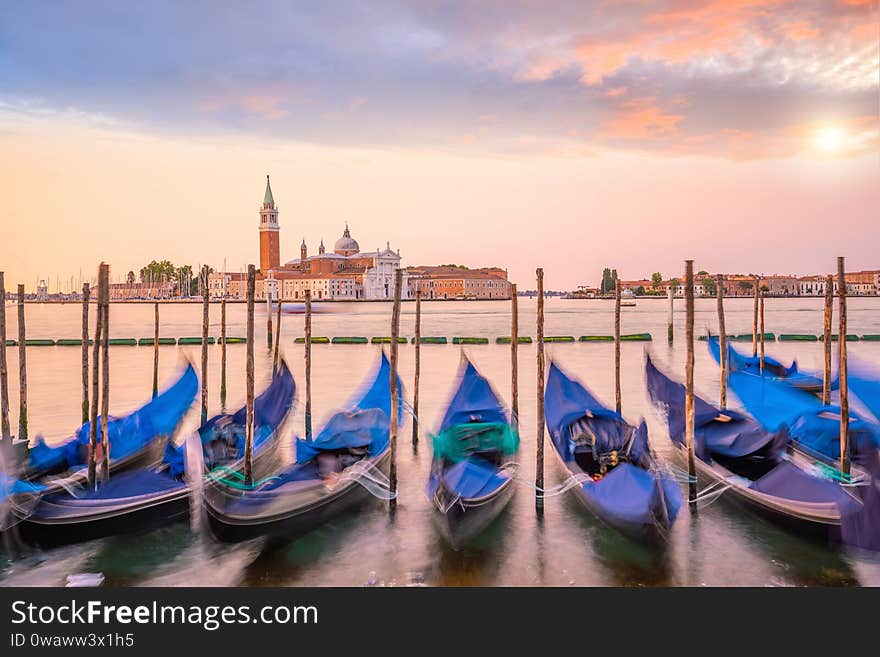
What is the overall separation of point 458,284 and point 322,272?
14.6 m

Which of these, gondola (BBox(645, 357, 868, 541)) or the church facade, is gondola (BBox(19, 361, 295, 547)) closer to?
gondola (BBox(645, 357, 868, 541))

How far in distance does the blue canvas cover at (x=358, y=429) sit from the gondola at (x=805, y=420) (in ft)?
8.76

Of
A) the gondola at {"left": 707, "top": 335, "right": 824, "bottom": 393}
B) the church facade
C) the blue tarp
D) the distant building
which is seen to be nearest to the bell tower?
the church facade

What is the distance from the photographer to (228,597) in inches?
119

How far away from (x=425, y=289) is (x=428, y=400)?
66908mm

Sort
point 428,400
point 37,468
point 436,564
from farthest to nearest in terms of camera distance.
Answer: point 428,400 → point 37,468 → point 436,564

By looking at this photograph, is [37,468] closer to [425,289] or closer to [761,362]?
[761,362]

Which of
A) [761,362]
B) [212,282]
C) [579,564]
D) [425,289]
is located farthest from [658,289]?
[579,564]

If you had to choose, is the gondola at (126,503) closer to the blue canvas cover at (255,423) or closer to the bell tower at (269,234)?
the blue canvas cover at (255,423)

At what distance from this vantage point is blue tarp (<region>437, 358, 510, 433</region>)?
511 centimetres

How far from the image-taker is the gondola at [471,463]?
3.56 metres

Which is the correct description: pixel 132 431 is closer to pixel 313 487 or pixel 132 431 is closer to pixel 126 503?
pixel 126 503

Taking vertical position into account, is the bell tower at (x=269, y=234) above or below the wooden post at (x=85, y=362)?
above

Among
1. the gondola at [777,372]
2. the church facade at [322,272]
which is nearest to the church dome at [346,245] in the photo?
the church facade at [322,272]
